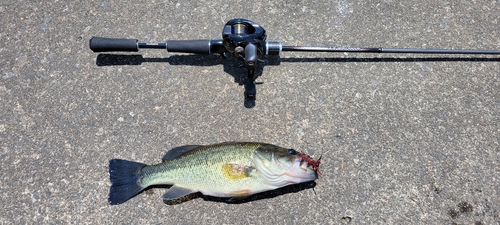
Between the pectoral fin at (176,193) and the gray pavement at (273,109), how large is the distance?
0.15 meters

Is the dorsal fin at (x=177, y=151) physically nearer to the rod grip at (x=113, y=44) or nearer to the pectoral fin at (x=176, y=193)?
the pectoral fin at (x=176, y=193)

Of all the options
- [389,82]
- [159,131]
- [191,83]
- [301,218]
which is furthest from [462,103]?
[159,131]

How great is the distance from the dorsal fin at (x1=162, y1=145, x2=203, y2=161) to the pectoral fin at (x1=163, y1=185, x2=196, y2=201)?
260 mm

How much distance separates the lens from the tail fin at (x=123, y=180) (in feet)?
9.78

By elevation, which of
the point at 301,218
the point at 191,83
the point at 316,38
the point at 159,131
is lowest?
the point at 301,218

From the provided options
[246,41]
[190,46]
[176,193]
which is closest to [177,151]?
[176,193]

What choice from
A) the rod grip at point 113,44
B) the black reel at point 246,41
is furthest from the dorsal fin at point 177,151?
the rod grip at point 113,44

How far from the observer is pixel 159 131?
10.8 ft

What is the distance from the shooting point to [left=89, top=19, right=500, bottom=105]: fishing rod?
3027 millimetres

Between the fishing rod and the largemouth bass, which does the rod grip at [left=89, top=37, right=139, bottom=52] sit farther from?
the largemouth bass

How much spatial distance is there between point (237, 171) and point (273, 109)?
2.43 ft

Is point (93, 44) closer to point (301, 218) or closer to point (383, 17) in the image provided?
point (301, 218)

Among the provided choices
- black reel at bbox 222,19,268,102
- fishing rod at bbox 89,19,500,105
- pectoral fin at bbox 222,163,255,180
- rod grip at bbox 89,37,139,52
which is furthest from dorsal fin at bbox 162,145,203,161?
rod grip at bbox 89,37,139,52

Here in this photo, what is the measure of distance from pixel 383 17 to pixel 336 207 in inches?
74.7
